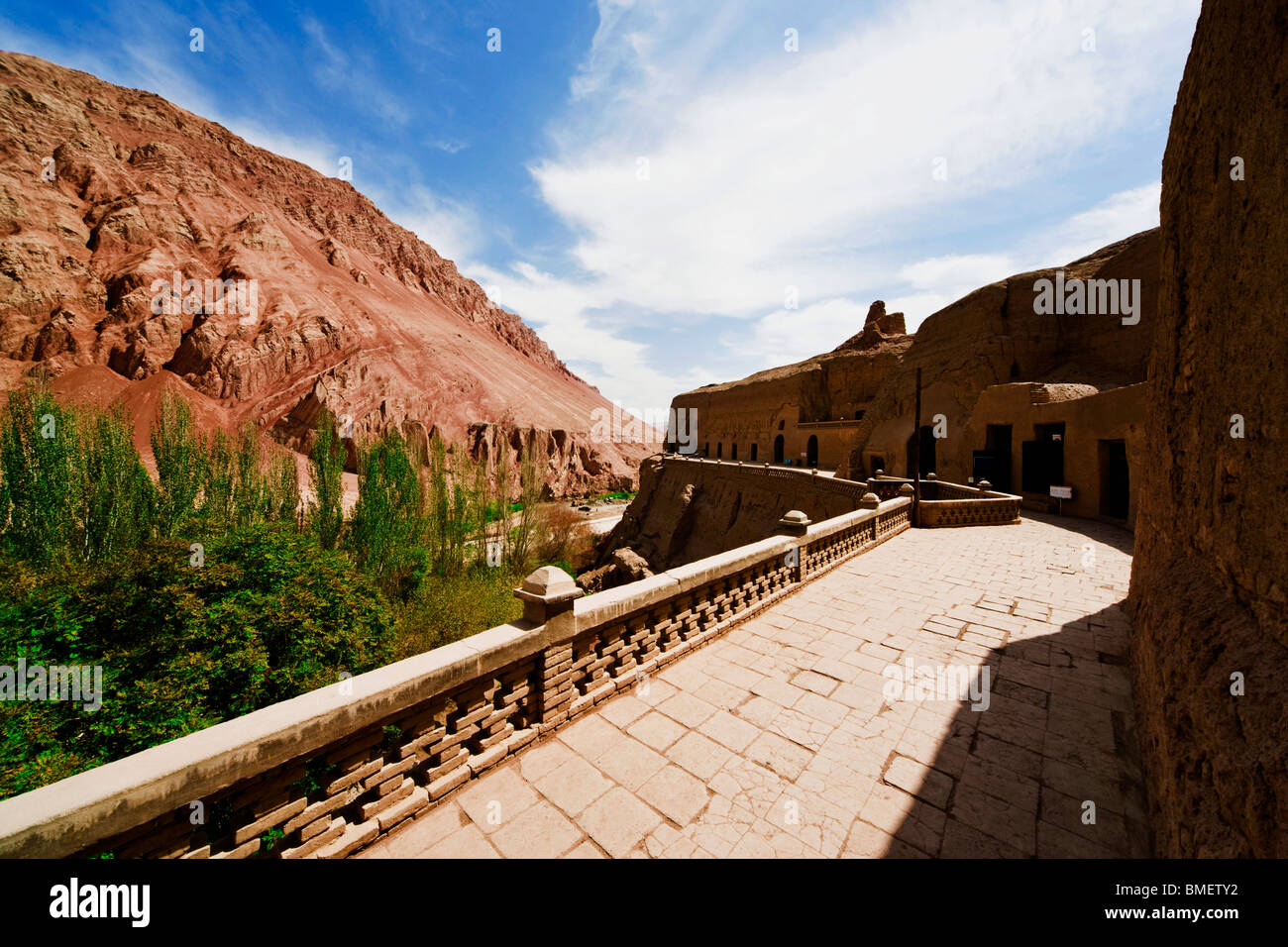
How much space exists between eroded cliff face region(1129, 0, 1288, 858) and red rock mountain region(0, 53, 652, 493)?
26.4m

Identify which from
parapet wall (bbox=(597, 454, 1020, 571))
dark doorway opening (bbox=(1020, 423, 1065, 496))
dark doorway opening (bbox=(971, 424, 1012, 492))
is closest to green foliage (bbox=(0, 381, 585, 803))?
parapet wall (bbox=(597, 454, 1020, 571))

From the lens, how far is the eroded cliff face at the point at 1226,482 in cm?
209

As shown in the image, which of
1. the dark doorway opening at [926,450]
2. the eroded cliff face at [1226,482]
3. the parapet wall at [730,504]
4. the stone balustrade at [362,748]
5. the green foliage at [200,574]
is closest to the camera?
the stone balustrade at [362,748]

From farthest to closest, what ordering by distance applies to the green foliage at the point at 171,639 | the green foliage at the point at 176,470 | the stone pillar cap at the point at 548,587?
the green foliage at the point at 176,470 < the green foliage at the point at 171,639 < the stone pillar cap at the point at 548,587

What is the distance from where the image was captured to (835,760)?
3.48 metres

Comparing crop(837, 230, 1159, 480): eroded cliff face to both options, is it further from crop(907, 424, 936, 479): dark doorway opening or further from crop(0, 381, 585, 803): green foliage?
crop(0, 381, 585, 803): green foliage

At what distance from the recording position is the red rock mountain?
34.2 meters

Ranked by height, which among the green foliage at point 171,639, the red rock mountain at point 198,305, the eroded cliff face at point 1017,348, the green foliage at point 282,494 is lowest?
the green foliage at point 171,639

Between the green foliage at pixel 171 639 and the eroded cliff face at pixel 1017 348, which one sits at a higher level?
the eroded cliff face at pixel 1017 348

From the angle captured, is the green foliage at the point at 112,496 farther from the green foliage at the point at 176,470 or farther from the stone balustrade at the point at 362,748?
the stone balustrade at the point at 362,748

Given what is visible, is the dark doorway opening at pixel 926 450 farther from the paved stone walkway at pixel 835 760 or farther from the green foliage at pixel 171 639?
the green foliage at pixel 171 639

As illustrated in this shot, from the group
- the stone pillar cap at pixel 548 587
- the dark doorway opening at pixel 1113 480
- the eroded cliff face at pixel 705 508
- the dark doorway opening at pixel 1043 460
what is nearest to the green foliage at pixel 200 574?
the stone pillar cap at pixel 548 587

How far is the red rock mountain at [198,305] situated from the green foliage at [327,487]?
1336 centimetres

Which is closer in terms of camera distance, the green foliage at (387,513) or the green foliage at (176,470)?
the green foliage at (176,470)
